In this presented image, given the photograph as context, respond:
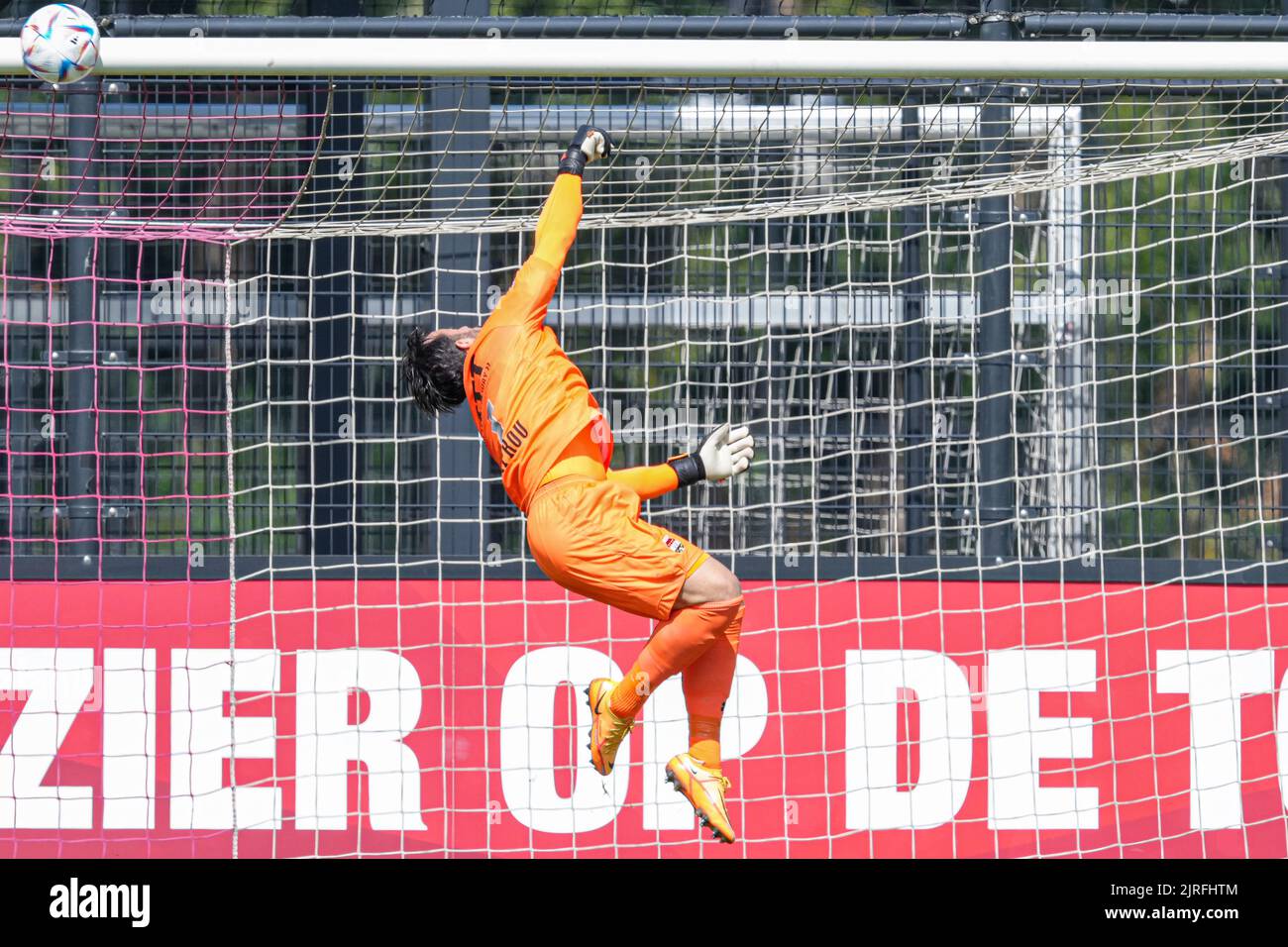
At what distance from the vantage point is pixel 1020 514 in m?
6.47

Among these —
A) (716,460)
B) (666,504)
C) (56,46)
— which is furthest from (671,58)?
(666,504)

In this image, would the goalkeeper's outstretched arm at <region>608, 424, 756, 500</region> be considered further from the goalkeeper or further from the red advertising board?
the red advertising board

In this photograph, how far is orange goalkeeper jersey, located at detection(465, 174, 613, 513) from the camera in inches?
174

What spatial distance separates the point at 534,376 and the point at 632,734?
227 cm

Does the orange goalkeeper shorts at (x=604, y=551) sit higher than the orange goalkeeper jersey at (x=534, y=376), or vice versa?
the orange goalkeeper jersey at (x=534, y=376)

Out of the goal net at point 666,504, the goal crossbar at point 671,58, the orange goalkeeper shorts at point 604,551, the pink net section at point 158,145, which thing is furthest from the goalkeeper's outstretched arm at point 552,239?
the pink net section at point 158,145

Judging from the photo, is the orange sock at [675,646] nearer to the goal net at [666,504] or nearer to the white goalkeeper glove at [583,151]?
the white goalkeeper glove at [583,151]

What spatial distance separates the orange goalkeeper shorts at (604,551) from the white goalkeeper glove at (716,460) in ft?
1.01

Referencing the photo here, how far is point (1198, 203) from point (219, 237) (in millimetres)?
4202

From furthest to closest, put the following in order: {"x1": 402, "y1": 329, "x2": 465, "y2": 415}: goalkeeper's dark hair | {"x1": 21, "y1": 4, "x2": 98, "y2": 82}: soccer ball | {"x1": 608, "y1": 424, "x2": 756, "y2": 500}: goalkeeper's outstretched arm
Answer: {"x1": 402, "y1": 329, "x2": 465, "y2": 415}: goalkeeper's dark hair, {"x1": 608, "y1": 424, "x2": 756, "y2": 500}: goalkeeper's outstretched arm, {"x1": 21, "y1": 4, "x2": 98, "y2": 82}: soccer ball

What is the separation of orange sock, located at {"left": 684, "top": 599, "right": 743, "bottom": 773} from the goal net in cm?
169

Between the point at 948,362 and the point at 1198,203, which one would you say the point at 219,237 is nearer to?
the point at 948,362

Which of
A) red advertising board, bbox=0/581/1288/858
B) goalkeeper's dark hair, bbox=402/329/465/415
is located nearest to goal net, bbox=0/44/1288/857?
red advertising board, bbox=0/581/1288/858

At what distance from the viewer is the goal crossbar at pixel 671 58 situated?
4285 millimetres
